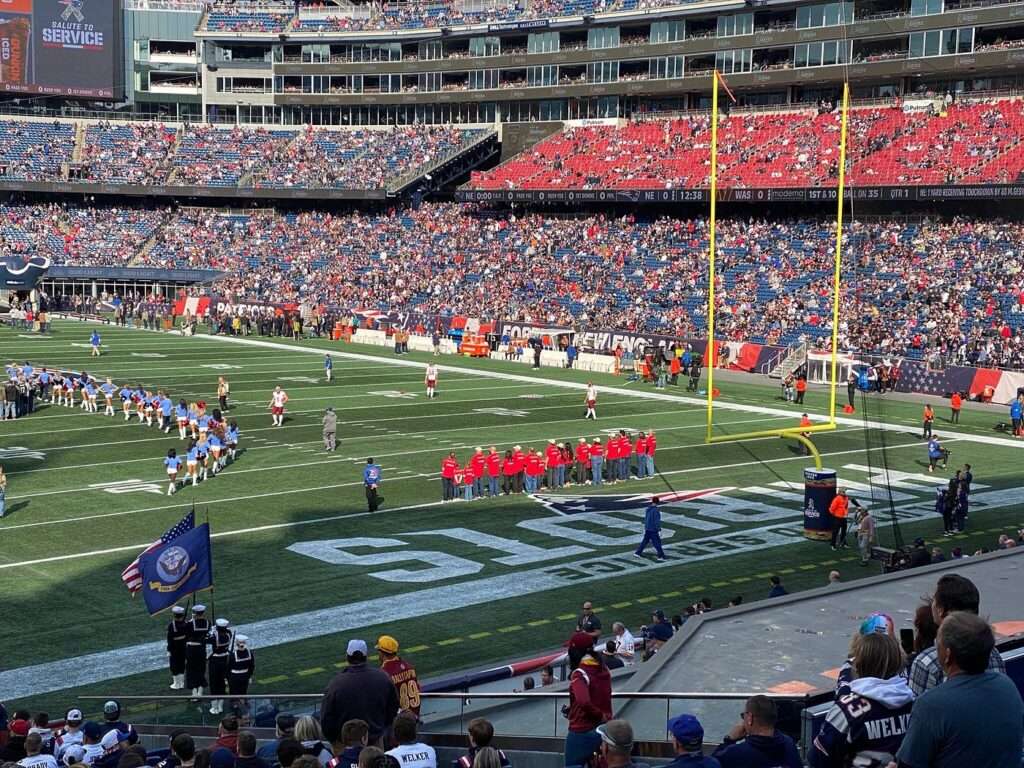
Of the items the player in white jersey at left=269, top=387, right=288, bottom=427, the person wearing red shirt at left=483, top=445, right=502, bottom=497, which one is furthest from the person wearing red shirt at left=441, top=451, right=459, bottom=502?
the player in white jersey at left=269, top=387, right=288, bottom=427

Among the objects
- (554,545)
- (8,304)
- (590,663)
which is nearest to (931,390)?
(554,545)

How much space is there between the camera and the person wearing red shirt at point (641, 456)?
25875 mm

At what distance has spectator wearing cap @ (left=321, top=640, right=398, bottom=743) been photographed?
24.1 feet

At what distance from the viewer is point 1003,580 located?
14469 millimetres

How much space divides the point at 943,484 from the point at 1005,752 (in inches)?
893

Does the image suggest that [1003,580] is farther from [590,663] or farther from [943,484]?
[943,484]

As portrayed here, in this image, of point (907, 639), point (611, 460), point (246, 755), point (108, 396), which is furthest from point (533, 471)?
point (246, 755)

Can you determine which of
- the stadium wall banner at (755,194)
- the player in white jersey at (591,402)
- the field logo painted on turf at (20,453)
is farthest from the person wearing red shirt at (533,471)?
the stadium wall banner at (755,194)

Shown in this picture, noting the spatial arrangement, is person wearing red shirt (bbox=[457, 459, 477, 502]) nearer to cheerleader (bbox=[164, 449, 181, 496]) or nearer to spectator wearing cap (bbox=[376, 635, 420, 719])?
cheerleader (bbox=[164, 449, 181, 496])

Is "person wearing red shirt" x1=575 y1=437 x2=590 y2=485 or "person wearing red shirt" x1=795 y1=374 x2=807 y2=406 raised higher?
"person wearing red shirt" x1=795 y1=374 x2=807 y2=406

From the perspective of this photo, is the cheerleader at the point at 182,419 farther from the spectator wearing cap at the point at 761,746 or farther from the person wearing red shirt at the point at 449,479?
the spectator wearing cap at the point at 761,746

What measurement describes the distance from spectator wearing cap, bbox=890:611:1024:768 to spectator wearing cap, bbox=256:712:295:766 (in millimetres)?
4733

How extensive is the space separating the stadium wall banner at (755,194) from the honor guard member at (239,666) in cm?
3194

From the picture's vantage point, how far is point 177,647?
13781 millimetres
